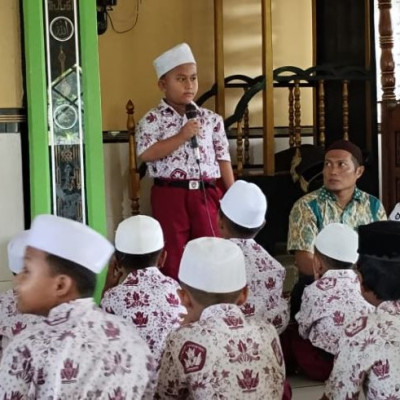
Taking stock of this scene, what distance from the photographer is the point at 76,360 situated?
77.1 inches

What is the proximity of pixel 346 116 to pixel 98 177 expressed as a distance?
1.91 meters

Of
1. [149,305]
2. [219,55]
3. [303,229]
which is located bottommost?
[149,305]

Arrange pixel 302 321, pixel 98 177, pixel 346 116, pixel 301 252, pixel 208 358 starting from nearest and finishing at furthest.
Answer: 1. pixel 208 358
2. pixel 302 321
3. pixel 301 252
4. pixel 98 177
5. pixel 346 116

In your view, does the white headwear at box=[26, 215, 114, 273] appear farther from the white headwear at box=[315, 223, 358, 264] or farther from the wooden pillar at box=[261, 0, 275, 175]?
the wooden pillar at box=[261, 0, 275, 175]

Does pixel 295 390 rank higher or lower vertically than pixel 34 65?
lower

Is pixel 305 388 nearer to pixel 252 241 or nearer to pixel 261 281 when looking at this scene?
pixel 261 281

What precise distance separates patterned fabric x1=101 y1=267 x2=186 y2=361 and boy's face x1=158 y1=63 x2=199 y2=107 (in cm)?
162

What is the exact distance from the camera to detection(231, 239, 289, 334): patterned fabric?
328 centimetres

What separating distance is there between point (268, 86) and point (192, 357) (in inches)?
137

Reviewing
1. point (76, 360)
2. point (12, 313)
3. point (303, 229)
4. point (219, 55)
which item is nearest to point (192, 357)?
point (76, 360)

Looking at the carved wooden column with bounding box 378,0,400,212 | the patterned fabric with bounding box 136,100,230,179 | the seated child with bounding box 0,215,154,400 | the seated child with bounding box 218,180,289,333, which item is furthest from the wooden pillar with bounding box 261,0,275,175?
the seated child with bounding box 0,215,154,400

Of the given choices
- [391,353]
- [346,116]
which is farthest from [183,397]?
[346,116]

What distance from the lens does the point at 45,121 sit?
4316mm

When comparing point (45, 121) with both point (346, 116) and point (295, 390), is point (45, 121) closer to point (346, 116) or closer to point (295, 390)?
point (295, 390)
